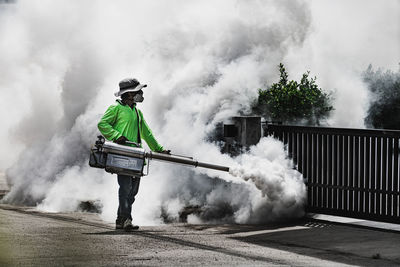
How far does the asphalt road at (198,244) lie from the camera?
6023 millimetres

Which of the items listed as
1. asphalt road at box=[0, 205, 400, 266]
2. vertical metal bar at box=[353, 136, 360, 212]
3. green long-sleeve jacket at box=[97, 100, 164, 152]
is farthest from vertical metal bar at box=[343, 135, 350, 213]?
green long-sleeve jacket at box=[97, 100, 164, 152]

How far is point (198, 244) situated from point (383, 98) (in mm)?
21640

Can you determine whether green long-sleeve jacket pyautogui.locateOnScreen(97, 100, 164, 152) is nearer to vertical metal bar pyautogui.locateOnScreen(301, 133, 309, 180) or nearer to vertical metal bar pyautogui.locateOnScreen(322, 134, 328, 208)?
vertical metal bar pyautogui.locateOnScreen(301, 133, 309, 180)

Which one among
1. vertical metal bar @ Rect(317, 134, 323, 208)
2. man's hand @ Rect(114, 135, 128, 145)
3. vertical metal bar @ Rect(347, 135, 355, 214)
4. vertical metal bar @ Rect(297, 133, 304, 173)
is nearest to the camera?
man's hand @ Rect(114, 135, 128, 145)

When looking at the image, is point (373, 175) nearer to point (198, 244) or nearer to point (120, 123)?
point (198, 244)

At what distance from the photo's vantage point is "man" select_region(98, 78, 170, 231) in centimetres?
812

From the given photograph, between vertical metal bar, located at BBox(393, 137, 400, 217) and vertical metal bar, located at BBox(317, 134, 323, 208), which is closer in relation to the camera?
vertical metal bar, located at BBox(393, 137, 400, 217)

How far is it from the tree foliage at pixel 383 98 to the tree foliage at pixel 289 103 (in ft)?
28.0

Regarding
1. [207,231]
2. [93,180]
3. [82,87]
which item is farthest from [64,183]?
[207,231]

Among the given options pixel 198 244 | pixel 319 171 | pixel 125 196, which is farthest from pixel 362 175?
pixel 125 196

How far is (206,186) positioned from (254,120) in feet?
4.46

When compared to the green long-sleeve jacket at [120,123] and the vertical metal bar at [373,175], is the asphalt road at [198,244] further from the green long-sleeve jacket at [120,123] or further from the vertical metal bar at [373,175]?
the green long-sleeve jacket at [120,123]

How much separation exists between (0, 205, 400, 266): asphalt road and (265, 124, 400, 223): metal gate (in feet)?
1.29

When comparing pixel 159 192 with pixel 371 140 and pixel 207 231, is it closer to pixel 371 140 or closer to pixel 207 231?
pixel 207 231
